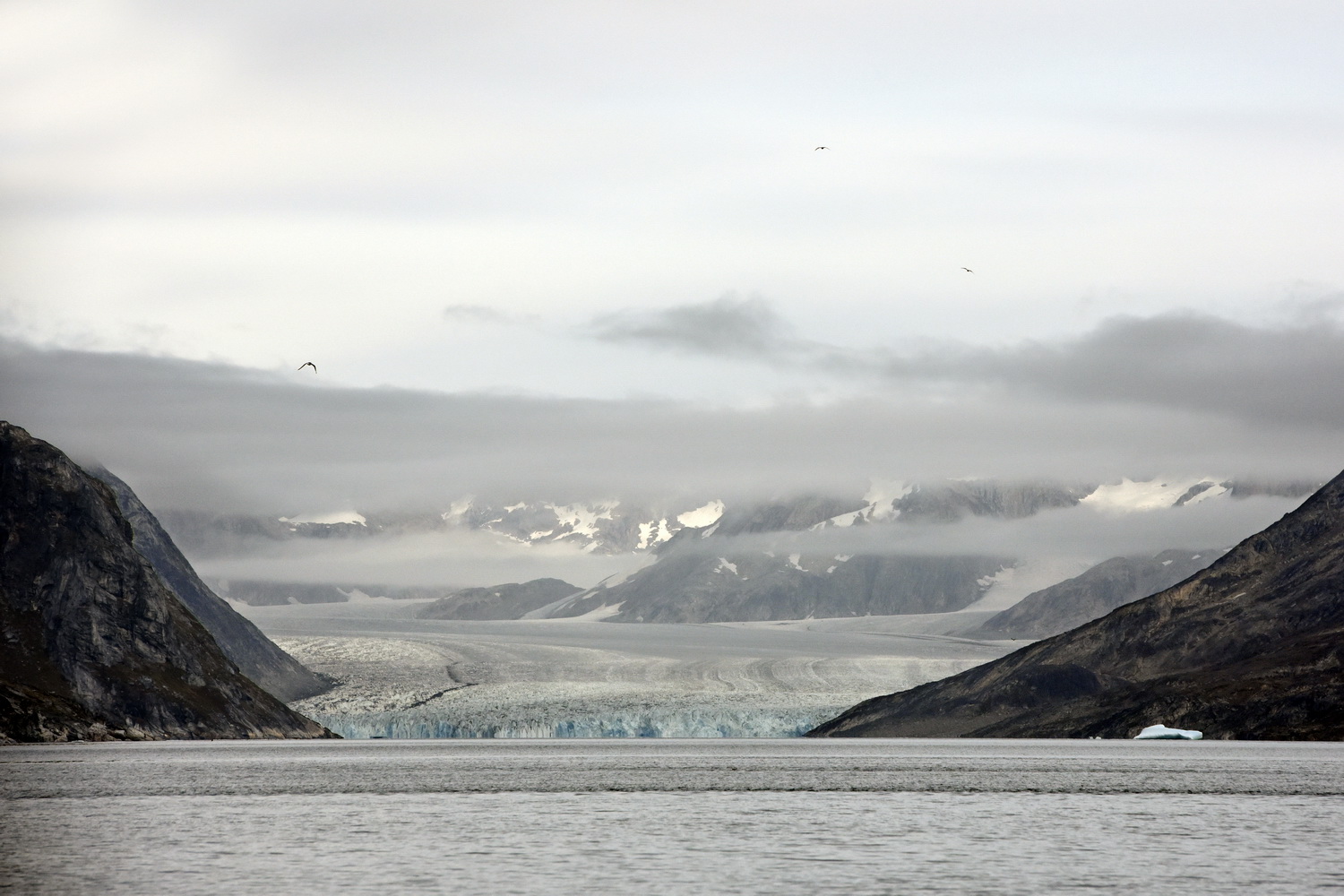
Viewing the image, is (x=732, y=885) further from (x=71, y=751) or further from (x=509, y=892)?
(x=71, y=751)

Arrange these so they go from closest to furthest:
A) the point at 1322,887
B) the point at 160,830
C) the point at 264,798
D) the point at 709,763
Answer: the point at 1322,887 → the point at 160,830 → the point at 264,798 → the point at 709,763

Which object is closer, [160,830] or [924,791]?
[160,830]

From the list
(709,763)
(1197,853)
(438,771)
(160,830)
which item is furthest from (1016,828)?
(709,763)

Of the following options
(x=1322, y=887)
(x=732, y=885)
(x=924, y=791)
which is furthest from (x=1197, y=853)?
(x=924, y=791)

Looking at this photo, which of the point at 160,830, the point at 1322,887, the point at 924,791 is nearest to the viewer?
the point at 1322,887

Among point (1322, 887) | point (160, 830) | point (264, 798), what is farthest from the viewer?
point (264, 798)

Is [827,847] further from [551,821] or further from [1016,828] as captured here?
[551,821]
